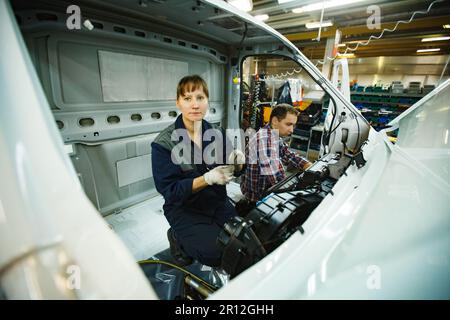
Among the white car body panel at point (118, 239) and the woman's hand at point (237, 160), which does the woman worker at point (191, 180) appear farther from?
the white car body panel at point (118, 239)

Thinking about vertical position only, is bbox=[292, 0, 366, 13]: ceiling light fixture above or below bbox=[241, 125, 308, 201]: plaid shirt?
above

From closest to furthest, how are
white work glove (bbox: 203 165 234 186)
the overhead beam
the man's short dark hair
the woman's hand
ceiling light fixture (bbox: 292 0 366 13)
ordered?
white work glove (bbox: 203 165 234 186) < the woman's hand < the man's short dark hair < ceiling light fixture (bbox: 292 0 366 13) < the overhead beam

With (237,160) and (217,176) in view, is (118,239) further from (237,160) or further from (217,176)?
(237,160)

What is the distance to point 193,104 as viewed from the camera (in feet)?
4.83

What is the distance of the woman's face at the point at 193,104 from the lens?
1.48 metres

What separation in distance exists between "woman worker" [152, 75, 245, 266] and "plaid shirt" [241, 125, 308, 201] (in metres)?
0.43

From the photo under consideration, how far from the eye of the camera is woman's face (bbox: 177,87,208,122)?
1477 mm

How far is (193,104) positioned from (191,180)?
571mm

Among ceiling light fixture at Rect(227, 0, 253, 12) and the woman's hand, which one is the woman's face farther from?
ceiling light fixture at Rect(227, 0, 253, 12)

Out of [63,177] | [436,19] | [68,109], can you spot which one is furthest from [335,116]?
[436,19]

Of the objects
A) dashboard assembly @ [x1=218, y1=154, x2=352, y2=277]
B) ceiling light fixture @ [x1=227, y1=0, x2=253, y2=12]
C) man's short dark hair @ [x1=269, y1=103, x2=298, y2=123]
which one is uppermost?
ceiling light fixture @ [x1=227, y1=0, x2=253, y2=12]

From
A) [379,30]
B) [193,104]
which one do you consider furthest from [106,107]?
[379,30]

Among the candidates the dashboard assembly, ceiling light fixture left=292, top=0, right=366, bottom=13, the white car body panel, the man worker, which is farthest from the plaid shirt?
ceiling light fixture left=292, top=0, right=366, bottom=13

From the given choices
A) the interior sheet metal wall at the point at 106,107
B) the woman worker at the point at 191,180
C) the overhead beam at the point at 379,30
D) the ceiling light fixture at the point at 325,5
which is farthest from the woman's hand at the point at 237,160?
the overhead beam at the point at 379,30
